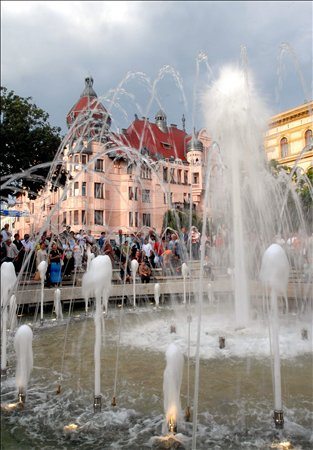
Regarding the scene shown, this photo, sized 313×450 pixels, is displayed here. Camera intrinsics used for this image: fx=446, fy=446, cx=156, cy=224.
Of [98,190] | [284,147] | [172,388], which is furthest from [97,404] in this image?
[98,190]

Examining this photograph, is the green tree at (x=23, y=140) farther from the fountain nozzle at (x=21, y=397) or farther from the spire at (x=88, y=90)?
the spire at (x=88, y=90)

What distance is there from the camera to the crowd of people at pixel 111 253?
14328 mm

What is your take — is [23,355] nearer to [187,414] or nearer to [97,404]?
[97,404]

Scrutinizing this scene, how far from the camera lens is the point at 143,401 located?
16.9 ft

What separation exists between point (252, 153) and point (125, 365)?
5744mm

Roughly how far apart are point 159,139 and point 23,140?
54.0 metres

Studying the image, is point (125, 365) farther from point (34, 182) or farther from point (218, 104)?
point (34, 182)

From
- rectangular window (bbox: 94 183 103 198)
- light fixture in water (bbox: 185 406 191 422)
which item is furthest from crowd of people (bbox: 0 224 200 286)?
rectangular window (bbox: 94 183 103 198)

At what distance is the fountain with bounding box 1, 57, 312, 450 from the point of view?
4.23 meters

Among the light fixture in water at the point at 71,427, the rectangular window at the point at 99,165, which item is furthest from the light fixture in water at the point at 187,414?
the rectangular window at the point at 99,165

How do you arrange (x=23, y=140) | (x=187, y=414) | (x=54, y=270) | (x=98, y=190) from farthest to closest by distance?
(x=98, y=190) → (x=23, y=140) → (x=54, y=270) → (x=187, y=414)

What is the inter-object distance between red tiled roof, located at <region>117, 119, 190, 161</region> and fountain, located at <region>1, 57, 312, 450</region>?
59884 mm

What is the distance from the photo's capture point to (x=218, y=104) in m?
10.1

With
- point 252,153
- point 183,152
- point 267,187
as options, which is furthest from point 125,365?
point 183,152
